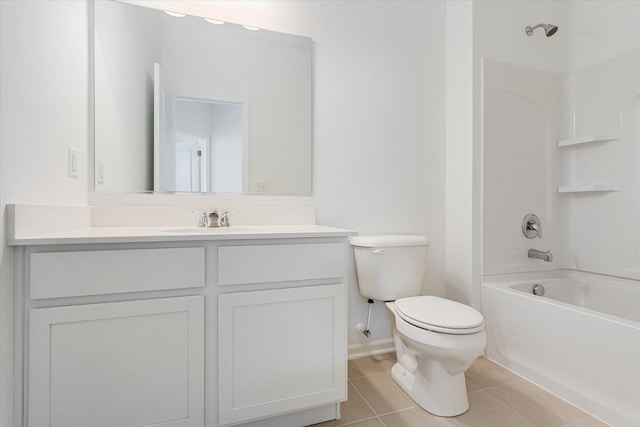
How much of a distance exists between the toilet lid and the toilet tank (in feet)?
0.46

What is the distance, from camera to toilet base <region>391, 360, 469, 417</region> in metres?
1.41

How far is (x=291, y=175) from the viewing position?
182cm

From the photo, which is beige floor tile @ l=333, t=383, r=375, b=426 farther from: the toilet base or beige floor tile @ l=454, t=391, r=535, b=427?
beige floor tile @ l=454, t=391, r=535, b=427

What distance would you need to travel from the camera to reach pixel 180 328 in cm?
111

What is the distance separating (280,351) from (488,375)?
1.22m

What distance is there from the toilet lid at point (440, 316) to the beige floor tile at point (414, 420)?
1.31ft

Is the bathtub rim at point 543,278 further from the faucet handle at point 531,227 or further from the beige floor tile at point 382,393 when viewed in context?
the beige floor tile at point 382,393

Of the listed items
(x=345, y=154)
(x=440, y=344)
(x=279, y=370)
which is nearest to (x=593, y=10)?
(x=345, y=154)

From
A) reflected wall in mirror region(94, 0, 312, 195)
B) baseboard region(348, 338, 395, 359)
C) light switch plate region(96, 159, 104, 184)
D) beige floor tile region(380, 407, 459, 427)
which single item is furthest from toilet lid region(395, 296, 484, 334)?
light switch plate region(96, 159, 104, 184)

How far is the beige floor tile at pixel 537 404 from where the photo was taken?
137 centimetres

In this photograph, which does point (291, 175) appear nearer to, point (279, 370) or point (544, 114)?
point (279, 370)

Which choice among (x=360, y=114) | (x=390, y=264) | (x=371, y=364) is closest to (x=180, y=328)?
(x=390, y=264)

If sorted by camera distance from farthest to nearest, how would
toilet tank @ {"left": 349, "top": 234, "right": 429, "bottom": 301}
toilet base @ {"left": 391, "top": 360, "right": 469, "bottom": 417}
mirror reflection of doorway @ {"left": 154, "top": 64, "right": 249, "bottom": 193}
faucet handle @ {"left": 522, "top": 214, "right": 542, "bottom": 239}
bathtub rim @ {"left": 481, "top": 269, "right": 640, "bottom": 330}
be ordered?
1. faucet handle @ {"left": 522, "top": 214, "right": 542, "bottom": 239}
2. bathtub rim @ {"left": 481, "top": 269, "right": 640, "bottom": 330}
3. toilet tank @ {"left": 349, "top": 234, "right": 429, "bottom": 301}
4. mirror reflection of doorway @ {"left": 154, "top": 64, "right": 249, "bottom": 193}
5. toilet base @ {"left": 391, "top": 360, "right": 469, "bottom": 417}

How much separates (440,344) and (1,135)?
5.35ft
